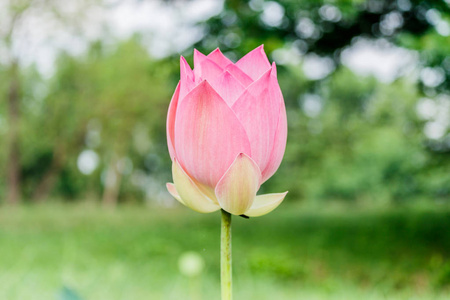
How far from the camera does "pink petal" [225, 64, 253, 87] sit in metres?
0.43

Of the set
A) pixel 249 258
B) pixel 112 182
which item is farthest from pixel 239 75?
pixel 112 182

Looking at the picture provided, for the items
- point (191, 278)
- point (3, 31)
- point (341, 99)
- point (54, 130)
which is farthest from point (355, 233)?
point (341, 99)

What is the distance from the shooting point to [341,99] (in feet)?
67.6

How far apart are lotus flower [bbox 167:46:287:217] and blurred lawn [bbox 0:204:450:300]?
27cm

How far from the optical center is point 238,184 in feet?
1.32

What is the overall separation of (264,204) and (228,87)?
12cm

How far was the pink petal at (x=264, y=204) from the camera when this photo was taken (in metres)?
0.43

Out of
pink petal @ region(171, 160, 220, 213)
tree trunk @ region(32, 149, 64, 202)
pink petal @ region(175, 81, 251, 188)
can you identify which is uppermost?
pink petal @ region(175, 81, 251, 188)

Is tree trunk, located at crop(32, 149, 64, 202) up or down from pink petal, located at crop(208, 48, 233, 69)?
down

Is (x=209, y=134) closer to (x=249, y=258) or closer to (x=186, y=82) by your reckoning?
(x=186, y=82)

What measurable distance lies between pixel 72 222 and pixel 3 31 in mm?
6278

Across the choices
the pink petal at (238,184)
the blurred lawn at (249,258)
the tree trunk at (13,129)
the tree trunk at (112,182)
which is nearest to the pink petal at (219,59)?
the pink petal at (238,184)

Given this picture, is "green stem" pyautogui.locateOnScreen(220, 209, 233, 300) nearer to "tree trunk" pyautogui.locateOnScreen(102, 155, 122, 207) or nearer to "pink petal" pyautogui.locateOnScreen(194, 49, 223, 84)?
"pink petal" pyautogui.locateOnScreen(194, 49, 223, 84)

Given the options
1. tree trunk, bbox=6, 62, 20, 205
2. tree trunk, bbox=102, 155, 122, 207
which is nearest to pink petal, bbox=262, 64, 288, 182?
tree trunk, bbox=6, 62, 20, 205
